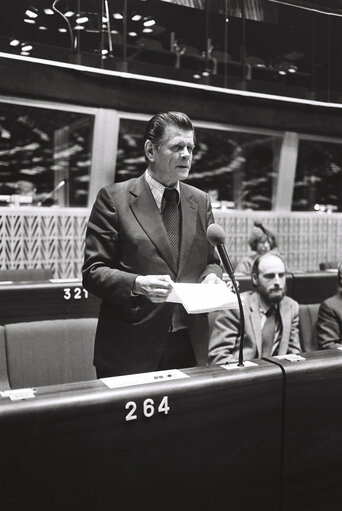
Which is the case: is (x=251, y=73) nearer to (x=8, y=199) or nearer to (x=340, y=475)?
(x=8, y=199)

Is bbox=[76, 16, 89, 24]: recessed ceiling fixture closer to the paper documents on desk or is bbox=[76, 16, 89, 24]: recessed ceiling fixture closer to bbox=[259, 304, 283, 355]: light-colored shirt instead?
bbox=[259, 304, 283, 355]: light-colored shirt

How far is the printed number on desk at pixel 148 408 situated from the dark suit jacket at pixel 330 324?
2.08 metres

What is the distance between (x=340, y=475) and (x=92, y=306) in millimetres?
2110

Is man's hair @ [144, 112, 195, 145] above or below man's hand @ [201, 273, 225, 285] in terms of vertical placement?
above

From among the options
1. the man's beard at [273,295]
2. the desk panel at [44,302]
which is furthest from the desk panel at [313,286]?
the desk panel at [44,302]

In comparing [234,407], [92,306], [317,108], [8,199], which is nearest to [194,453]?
[234,407]

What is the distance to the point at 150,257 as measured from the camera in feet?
5.19

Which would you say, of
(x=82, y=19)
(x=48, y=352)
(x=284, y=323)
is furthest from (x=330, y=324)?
(x=82, y=19)

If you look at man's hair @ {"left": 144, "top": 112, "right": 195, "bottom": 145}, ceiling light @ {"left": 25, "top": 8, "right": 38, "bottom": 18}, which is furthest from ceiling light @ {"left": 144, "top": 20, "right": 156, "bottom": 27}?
man's hair @ {"left": 144, "top": 112, "right": 195, "bottom": 145}

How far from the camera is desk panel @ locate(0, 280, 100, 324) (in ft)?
10.2

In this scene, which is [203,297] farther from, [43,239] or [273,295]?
[43,239]

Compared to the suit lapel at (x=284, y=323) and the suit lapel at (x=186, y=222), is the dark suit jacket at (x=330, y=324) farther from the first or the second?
the suit lapel at (x=186, y=222)

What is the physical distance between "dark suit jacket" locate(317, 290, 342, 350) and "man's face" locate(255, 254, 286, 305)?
0.43m

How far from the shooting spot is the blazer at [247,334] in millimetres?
2580
